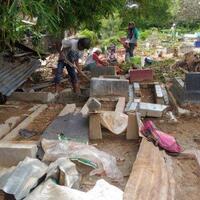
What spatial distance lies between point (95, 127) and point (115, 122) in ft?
1.25

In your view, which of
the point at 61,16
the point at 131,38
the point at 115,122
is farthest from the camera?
the point at 131,38

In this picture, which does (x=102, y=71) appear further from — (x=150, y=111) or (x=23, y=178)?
(x=23, y=178)

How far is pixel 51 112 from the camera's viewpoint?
8.28 metres

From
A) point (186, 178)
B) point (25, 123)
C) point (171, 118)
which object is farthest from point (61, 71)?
point (186, 178)

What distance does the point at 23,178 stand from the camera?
434 centimetres

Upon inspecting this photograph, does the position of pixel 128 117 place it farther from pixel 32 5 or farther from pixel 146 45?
pixel 146 45

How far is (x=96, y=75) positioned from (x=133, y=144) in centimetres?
545

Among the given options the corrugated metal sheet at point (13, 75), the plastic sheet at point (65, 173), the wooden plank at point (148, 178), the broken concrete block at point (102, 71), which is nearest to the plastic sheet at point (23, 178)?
the plastic sheet at point (65, 173)

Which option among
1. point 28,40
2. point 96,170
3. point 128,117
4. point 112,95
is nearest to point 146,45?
point 28,40

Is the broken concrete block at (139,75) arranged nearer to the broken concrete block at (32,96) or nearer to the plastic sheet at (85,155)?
the broken concrete block at (32,96)

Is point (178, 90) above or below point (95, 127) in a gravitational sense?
below

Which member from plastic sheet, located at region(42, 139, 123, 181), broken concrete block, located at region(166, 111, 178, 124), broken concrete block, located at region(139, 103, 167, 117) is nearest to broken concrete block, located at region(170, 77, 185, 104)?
broken concrete block, located at region(166, 111, 178, 124)

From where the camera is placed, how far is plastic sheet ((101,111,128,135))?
246 inches

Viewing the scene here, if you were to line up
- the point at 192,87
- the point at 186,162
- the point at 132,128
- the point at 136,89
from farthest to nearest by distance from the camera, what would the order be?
the point at 136,89 → the point at 192,87 → the point at 132,128 → the point at 186,162
